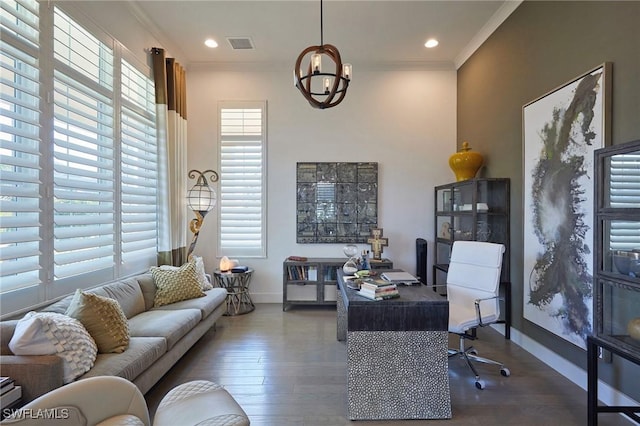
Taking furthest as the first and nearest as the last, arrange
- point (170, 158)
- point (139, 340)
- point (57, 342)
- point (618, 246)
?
point (170, 158) < point (139, 340) < point (618, 246) < point (57, 342)

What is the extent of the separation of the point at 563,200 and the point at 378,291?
193 centimetres

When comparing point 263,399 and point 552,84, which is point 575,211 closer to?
point 552,84

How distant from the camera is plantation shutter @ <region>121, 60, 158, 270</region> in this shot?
3.33m

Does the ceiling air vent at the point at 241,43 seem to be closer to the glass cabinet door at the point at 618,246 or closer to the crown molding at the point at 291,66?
the crown molding at the point at 291,66

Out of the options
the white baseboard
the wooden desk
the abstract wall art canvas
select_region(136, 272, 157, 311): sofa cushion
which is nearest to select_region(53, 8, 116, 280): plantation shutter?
select_region(136, 272, 157, 311): sofa cushion

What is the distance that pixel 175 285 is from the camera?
11.0ft

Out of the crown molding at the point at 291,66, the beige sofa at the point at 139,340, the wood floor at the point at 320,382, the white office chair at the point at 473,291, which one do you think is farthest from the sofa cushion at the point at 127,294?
the crown molding at the point at 291,66

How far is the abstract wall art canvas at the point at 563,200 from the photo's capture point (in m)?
2.41

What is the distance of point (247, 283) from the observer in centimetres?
455

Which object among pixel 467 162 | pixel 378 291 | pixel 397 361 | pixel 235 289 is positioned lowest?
pixel 235 289

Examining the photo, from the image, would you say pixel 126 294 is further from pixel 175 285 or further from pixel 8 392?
pixel 8 392

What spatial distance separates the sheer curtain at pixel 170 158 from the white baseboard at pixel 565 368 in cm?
422

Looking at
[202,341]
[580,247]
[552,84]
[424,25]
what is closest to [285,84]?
[424,25]

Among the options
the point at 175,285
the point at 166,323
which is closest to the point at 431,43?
the point at 175,285
